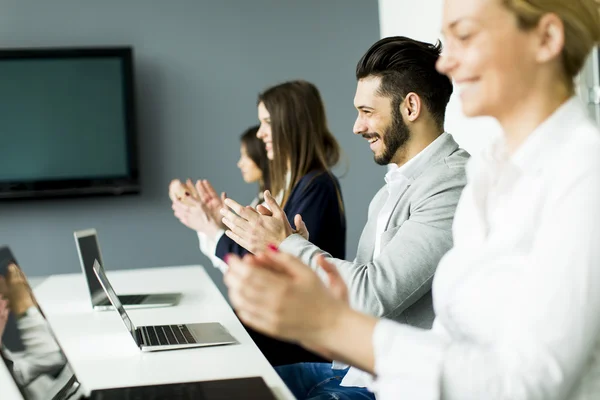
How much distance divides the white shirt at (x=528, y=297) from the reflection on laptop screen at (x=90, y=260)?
165cm

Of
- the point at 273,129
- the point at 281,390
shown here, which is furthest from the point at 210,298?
the point at 281,390

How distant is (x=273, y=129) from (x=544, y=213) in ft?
6.62

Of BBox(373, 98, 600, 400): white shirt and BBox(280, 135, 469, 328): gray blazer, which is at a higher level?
BBox(373, 98, 600, 400): white shirt

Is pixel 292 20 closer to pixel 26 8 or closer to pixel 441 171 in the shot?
pixel 26 8

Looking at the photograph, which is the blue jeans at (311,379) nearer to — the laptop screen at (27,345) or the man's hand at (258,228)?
the man's hand at (258,228)

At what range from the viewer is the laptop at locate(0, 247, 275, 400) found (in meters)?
1.14

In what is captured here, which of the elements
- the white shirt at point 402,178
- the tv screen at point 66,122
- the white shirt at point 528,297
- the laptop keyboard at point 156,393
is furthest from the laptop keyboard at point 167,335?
the tv screen at point 66,122

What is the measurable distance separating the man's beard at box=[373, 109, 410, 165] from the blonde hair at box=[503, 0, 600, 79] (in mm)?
948

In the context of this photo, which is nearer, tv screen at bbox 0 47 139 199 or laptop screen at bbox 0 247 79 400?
laptop screen at bbox 0 247 79 400

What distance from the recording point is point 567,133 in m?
0.94

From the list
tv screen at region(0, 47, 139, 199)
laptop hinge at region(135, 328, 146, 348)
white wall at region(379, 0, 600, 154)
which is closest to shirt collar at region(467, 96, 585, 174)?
laptop hinge at region(135, 328, 146, 348)

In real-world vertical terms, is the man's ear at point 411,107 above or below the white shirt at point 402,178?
above

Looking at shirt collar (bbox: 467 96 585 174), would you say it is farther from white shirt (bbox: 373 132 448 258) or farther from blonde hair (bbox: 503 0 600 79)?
white shirt (bbox: 373 132 448 258)

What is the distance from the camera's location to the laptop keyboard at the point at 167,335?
5.62 ft
